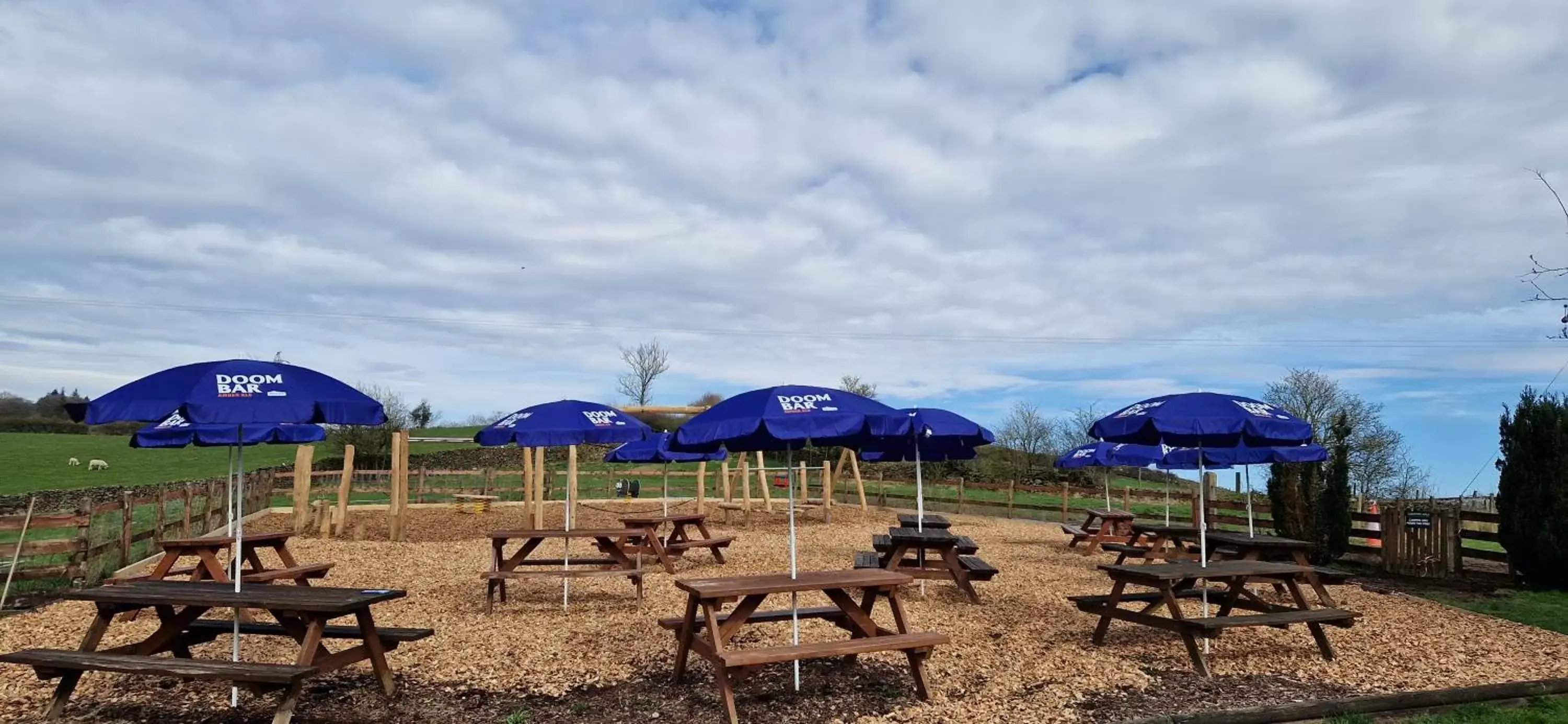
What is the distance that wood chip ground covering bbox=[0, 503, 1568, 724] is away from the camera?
542cm

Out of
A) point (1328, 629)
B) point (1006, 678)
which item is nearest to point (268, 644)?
point (1006, 678)

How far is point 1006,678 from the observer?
6059 mm

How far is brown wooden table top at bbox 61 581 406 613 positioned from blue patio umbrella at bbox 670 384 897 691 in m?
2.11

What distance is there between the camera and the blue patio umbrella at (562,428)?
26.5 feet

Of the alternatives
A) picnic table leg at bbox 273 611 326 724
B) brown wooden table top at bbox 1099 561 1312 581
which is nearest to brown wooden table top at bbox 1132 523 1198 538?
brown wooden table top at bbox 1099 561 1312 581

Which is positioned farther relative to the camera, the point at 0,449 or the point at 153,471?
the point at 0,449

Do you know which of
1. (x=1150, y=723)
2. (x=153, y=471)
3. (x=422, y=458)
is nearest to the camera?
(x=1150, y=723)

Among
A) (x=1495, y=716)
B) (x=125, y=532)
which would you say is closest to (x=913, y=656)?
(x=1495, y=716)

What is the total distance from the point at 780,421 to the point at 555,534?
4.63 m

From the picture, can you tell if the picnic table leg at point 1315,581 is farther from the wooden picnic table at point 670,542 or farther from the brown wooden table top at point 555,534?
the wooden picnic table at point 670,542

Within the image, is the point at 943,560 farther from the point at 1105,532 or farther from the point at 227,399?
the point at 227,399

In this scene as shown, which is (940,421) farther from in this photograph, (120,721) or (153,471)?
(153,471)

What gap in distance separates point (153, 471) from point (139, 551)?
20729mm

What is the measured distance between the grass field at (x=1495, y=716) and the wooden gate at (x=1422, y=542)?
7.27 metres
